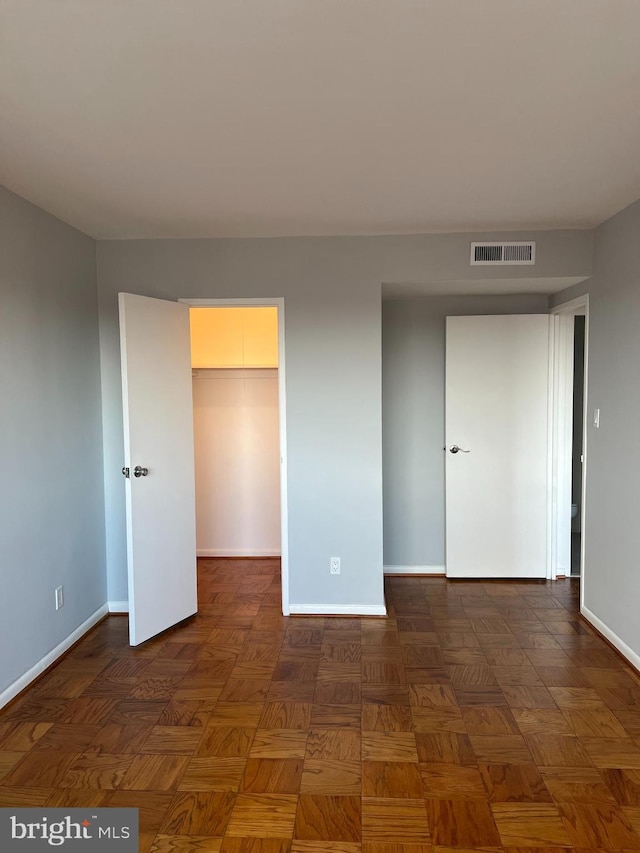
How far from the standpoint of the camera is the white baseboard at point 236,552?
4.77 metres

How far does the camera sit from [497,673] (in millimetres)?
2781

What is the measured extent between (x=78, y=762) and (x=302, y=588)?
5.50 ft

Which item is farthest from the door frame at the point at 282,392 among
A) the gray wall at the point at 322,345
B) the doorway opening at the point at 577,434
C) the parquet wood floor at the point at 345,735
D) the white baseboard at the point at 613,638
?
the doorway opening at the point at 577,434

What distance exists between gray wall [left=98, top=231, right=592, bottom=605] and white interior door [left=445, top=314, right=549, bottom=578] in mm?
826

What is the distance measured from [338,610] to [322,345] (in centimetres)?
170

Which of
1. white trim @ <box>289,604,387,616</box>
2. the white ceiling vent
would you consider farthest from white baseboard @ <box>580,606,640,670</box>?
the white ceiling vent

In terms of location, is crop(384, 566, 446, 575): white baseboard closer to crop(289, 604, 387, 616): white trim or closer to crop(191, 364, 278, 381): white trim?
crop(289, 604, 387, 616): white trim

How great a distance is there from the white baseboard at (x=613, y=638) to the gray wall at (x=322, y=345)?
1267 mm

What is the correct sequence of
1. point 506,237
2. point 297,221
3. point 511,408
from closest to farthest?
point 297,221 → point 506,237 → point 511,408

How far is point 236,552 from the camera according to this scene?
4773mm

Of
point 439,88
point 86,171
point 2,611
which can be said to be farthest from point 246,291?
point 2,611

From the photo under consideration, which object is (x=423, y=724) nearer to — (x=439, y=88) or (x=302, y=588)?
(x=302, y=588)

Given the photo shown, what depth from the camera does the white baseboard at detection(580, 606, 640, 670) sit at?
2.79 m

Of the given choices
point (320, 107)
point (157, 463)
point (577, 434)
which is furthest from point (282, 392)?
point (577, 434)
